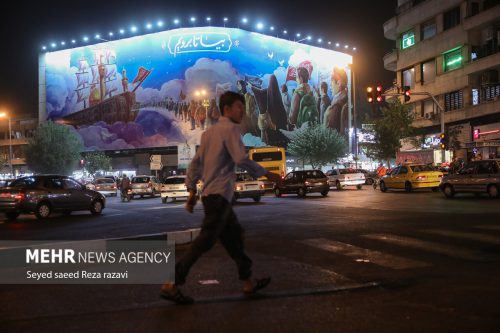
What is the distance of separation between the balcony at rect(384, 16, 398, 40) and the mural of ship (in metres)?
36.0

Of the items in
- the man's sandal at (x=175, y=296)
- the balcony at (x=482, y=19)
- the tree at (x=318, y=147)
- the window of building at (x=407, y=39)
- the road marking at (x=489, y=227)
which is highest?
the window of building at (x=407, y=39)

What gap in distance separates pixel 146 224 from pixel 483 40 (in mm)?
35132

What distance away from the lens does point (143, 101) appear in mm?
72188

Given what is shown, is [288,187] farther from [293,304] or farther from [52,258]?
[293,304]

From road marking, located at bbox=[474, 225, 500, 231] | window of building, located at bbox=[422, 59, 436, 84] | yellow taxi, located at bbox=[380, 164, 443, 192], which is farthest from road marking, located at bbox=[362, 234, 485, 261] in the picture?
window of building, located at bbox=[422, 59, 436, 84]

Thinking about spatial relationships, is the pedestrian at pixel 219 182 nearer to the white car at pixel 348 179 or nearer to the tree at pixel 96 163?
the white car at pixel 348 179

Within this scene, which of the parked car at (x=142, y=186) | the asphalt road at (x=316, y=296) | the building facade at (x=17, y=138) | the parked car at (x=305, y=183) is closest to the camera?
the asphalt road at (x=316, y=296)

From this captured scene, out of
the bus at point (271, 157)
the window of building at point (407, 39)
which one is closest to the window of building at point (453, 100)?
the window of building at point (407, 39)

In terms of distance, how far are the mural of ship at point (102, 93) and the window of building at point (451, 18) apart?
43479 mm

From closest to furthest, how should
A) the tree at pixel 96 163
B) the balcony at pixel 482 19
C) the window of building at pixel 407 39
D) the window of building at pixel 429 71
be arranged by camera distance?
the balcony at pixel 482 19, the window of building at pixel 429 71, the window of building at pixel 407 39, the tree at pixel 96 163

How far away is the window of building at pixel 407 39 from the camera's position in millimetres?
46906

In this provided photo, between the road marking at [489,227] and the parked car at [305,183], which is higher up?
the parked car at [305,183]

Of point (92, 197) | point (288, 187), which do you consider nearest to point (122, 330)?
point (92, 197)

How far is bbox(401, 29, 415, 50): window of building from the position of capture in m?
46.9
